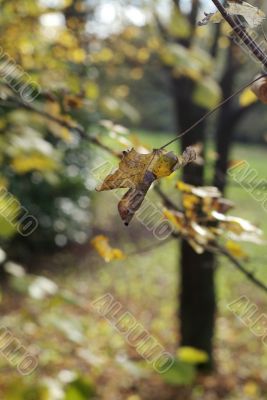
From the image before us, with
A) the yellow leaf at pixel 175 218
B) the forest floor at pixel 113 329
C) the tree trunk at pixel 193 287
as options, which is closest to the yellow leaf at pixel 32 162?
the forest floor at pixel 113 329

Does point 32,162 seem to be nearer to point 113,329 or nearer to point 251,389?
point 251,389

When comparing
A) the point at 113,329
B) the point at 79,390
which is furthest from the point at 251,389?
the point at 79,390

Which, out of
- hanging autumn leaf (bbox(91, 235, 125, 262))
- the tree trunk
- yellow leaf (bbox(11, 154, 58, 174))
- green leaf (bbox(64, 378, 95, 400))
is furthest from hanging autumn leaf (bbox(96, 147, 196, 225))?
the tree trunk

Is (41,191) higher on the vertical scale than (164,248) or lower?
higher

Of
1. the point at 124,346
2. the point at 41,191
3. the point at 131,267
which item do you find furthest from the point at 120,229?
the point at 124,346

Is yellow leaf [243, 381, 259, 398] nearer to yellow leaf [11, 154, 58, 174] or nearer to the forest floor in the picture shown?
the forest floor

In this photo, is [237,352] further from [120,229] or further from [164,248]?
[120,229]

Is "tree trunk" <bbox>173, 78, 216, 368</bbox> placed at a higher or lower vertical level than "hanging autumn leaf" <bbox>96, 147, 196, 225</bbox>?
higher
